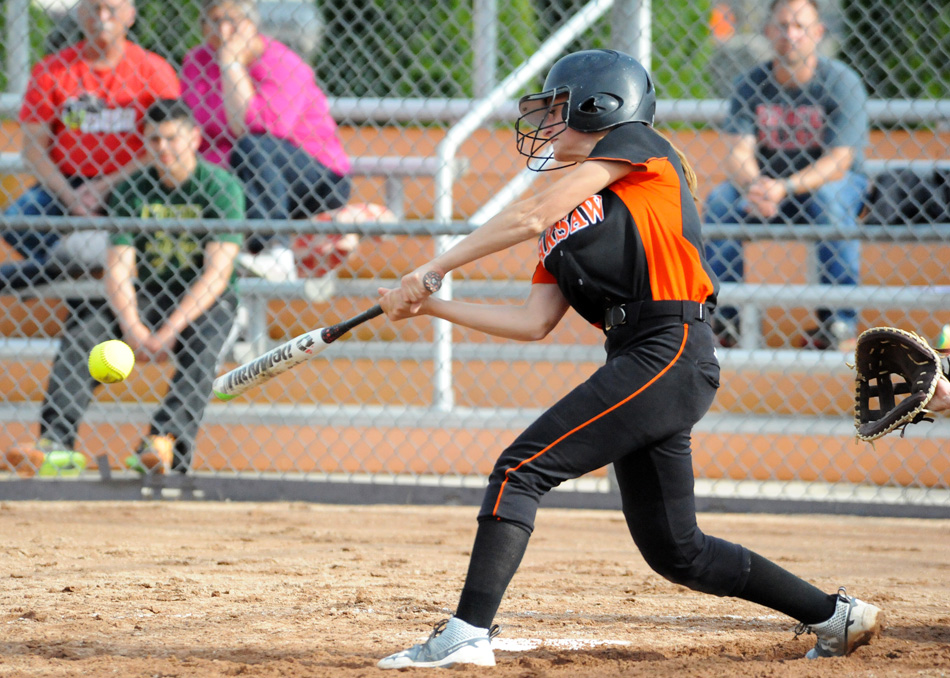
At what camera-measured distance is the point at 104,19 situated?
5.95m

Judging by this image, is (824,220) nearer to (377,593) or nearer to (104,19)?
(377,593)

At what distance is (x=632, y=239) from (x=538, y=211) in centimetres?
25

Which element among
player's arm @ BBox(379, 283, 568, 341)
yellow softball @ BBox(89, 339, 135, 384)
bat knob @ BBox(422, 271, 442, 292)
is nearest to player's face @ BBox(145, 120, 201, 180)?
yellow softball @ BBox(89, 339, 135, 384)

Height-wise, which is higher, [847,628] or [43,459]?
[847,628]

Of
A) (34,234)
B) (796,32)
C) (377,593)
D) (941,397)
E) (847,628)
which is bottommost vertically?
(377,593)

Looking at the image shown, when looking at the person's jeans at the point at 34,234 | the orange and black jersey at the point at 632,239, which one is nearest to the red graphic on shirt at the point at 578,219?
the orange and black jersey at the point at 632,239

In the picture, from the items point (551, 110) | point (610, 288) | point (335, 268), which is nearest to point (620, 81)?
point (551, 110)

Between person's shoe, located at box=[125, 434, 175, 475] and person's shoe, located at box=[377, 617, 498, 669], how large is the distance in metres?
3.17

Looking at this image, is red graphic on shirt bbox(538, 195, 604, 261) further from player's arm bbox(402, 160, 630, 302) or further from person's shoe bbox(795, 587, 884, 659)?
person's shoe bbox(795, 587, 884, 659)

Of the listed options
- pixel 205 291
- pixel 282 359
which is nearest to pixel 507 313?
pixel 282 359

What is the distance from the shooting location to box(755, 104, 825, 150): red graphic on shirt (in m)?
5.65

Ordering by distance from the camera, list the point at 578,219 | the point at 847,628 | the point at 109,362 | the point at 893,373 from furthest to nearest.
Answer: the point at 109,362 → the point at 893,373 → the point at 847,628 → the point at 578,219

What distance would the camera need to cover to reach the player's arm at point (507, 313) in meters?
2.78

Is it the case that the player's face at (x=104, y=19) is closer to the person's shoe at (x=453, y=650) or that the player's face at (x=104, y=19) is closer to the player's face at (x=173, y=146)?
the player's face at (x=173, y=146)
